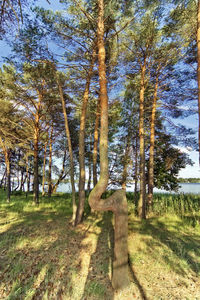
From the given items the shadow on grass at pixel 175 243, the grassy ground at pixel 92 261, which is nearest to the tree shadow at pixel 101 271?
the grassy ground at pixel 92 261

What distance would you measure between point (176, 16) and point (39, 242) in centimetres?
986

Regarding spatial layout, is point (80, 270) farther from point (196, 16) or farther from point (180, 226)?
point (196, 16)

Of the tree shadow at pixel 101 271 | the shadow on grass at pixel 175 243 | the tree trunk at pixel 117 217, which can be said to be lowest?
the tree shadow at pixel 101 271

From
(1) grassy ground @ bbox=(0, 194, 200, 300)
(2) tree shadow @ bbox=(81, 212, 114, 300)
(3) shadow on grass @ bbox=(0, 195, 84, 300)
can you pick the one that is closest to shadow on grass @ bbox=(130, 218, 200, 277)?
(1) grassy ground @ bbox=(0, 194, 200, 300)

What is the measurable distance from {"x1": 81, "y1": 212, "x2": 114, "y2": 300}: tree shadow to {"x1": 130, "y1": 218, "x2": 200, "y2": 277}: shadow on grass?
1.19 metres

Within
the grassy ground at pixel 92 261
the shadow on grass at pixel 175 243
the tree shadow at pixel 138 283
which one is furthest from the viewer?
the shadow on grass at pixel 175 243

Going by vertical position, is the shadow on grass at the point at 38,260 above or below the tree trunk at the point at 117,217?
below

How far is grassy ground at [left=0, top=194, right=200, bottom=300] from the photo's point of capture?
8.98ft

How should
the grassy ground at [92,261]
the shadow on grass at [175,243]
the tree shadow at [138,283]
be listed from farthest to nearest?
the shadow on grass at [175,243]
the grassy ground at [92,261]
the tree shadow at [138,283]

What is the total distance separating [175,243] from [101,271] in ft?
7.84

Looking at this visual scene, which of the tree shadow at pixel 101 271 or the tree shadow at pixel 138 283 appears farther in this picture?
the tree shadow at pixel 101 271

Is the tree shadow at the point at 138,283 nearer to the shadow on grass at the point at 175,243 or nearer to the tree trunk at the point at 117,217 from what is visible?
the tree trunk at the point at 117,217

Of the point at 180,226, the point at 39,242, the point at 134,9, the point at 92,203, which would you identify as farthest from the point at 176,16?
the point at 39,242

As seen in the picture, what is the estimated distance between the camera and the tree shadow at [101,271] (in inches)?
108
